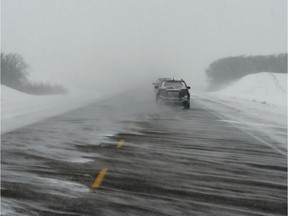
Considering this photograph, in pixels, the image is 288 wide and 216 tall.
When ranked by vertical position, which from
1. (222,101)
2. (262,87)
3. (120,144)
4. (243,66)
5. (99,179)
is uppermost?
(243,66)

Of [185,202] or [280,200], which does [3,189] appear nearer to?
[185,202]

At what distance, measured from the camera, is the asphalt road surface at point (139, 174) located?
6977mm

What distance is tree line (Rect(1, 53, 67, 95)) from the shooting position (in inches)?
1971

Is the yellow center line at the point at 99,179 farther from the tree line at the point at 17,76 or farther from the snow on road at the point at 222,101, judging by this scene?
the tree line at the point at 17,76

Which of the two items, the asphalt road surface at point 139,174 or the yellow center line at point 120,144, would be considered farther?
the yellow center line at point 120,144

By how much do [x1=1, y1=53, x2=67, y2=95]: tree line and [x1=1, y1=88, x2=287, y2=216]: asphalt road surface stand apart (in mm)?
35047

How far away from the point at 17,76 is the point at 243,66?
60242mm

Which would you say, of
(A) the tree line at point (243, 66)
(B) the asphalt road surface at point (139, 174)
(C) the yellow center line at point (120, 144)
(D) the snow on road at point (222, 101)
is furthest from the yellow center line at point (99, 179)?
(A) the tree line at point (243, 66)

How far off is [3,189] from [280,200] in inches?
164

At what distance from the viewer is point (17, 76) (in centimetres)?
5269

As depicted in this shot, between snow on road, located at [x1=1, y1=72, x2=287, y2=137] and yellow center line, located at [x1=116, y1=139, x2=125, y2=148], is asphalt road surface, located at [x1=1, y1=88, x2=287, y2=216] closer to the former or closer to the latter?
yellow center line, located at [x1=116, y1=139, x2=125, y2=148]

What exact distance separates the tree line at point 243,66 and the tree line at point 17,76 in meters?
51.9

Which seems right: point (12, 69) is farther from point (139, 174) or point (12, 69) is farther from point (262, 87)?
point (139, 174)

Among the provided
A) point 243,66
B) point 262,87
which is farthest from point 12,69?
point 243,66
